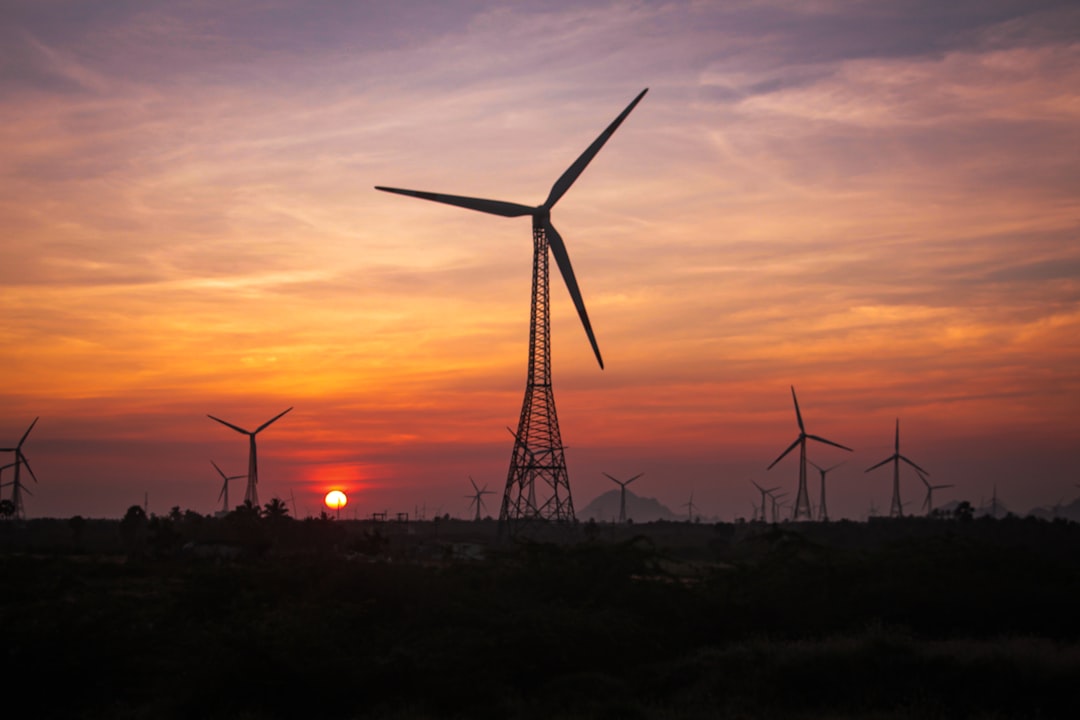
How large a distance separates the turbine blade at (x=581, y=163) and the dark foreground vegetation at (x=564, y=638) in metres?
25.7

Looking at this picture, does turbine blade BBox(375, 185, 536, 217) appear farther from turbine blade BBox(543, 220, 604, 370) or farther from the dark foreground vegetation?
the dark foreground vegetation

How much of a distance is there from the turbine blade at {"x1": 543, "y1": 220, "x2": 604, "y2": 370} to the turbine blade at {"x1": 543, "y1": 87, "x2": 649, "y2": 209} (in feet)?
6.48

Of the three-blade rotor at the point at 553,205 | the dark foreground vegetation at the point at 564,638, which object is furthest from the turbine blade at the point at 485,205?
the dark foreground vegetation at the point at 564,638

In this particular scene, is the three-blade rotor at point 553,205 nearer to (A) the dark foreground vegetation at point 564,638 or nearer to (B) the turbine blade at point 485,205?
(B) the turbine blade at point 485,205

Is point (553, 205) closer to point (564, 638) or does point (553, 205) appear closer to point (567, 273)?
point (567, 273)

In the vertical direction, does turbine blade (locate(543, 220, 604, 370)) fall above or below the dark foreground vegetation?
above

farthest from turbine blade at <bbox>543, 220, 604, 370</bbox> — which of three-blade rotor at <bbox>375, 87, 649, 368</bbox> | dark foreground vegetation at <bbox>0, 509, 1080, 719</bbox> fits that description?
dark foreground vegetation at <bbox>0, 509, 1080, 719</bbox>

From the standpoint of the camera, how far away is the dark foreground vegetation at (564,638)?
3500cm

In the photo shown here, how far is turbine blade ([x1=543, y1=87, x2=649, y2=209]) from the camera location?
245 ft

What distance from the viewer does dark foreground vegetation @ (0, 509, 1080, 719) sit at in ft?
115

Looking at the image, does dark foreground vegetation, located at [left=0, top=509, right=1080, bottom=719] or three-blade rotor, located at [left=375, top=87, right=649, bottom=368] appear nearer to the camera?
dark foreground vegetation, located at [left=0, top=509, right=1080, bottom=719]

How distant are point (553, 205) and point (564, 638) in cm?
3897

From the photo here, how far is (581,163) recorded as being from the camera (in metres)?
77.2

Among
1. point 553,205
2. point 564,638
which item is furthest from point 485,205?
point 564,638
